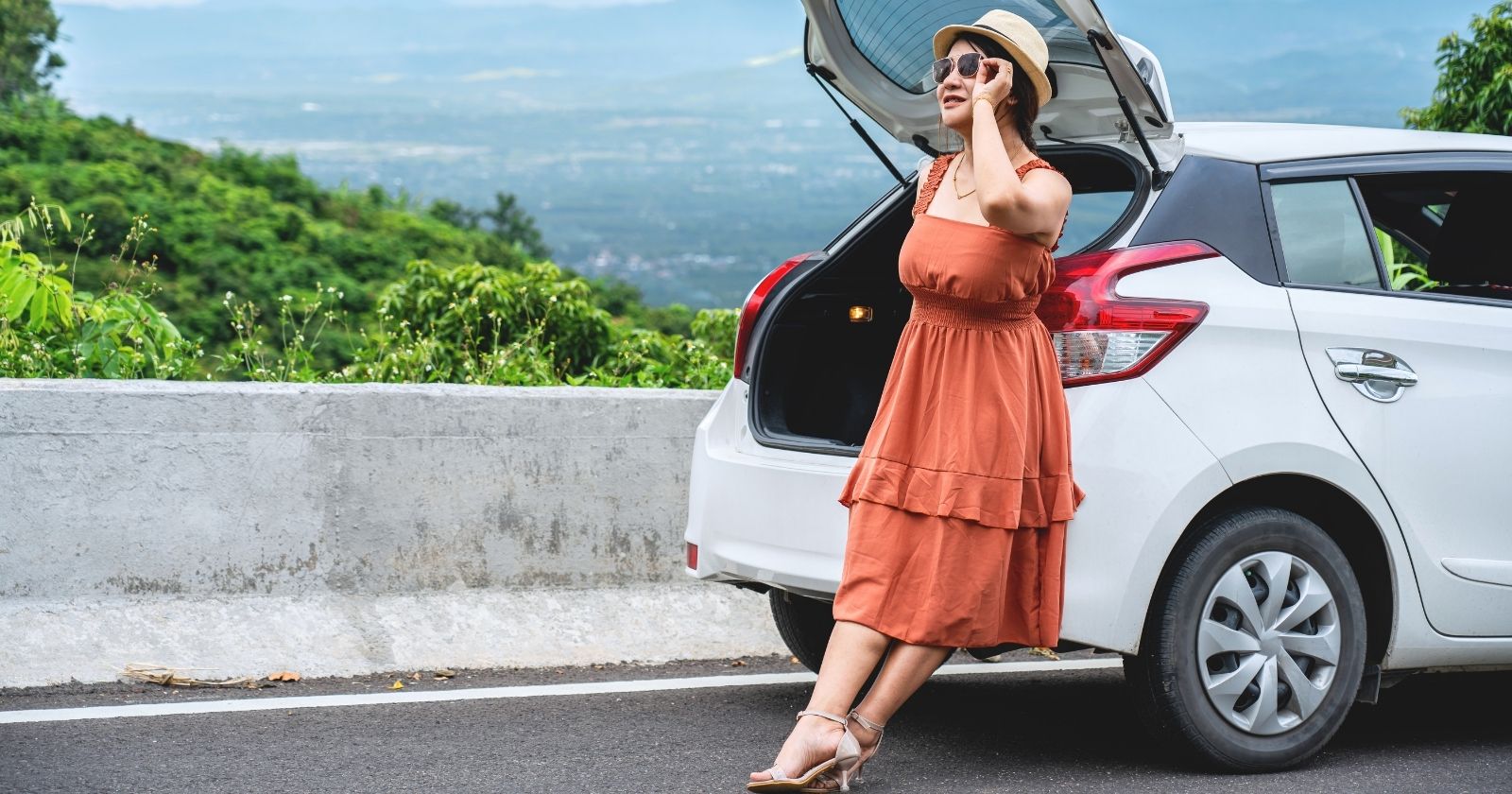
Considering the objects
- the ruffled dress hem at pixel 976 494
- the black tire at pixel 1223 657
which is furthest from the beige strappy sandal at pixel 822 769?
the black tire at pixel 1223 657

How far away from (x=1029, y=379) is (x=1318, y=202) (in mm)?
1075

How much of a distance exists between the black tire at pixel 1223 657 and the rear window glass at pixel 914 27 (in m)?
1.28

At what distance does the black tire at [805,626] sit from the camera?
5.07m

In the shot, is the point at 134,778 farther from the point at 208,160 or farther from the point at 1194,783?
the point at 208,160

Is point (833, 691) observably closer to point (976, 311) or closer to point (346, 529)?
point (976, 311)

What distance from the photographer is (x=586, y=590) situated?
222 inches

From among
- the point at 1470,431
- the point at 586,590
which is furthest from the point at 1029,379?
the point at 586,590

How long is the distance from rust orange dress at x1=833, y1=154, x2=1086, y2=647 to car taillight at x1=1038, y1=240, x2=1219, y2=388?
0.07 meters

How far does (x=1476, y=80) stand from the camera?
9.96 m

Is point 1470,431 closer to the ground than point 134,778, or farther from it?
farther from it

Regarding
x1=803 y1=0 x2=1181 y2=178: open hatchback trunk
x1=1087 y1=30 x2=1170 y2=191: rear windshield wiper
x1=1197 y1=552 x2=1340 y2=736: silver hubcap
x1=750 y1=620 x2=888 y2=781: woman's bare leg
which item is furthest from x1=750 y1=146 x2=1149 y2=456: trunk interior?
x1=1197 y1=552 x2=1340 y2=736: silver hubcap

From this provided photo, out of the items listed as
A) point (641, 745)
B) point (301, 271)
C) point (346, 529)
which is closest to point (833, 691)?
point (641, 745)

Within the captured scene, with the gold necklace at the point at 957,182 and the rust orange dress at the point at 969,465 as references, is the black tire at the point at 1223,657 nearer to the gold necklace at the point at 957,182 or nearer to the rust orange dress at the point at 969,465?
the rust orange dress at the point at 969,465

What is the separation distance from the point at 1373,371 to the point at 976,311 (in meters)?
1.09
